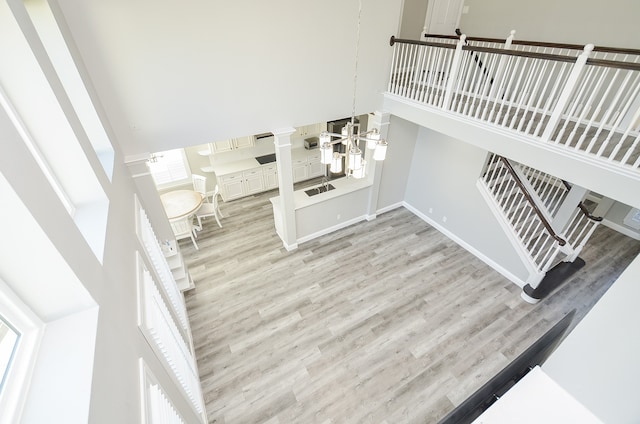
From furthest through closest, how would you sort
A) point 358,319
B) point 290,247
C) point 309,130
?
point 309,130 → point 290,247 → point 358,319

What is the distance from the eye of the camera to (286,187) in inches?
181

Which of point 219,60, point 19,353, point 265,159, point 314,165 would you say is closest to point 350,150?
point 219,60

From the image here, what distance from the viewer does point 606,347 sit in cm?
249

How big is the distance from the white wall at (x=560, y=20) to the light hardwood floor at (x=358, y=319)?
374 centimetres

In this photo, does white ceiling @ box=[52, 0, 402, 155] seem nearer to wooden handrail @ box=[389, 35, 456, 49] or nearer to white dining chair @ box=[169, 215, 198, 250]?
wooden handrail @ box=[389, 35, 456, 49]

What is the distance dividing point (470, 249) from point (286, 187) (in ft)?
12.1

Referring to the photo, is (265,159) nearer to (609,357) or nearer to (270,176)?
(270,176)

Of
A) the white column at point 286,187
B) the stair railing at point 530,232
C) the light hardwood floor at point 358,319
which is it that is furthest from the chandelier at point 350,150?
the stair railing at point 530,232

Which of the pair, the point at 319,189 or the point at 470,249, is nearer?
the point at 470,249

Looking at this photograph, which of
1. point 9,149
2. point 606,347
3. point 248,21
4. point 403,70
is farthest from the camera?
point 403,70

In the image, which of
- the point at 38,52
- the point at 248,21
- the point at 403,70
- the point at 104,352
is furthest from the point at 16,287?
the point at 403,70

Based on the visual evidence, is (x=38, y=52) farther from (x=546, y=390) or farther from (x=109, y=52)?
(x=546, y=390)

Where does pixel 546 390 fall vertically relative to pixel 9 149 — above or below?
below

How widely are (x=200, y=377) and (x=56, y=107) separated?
10.9 ft
